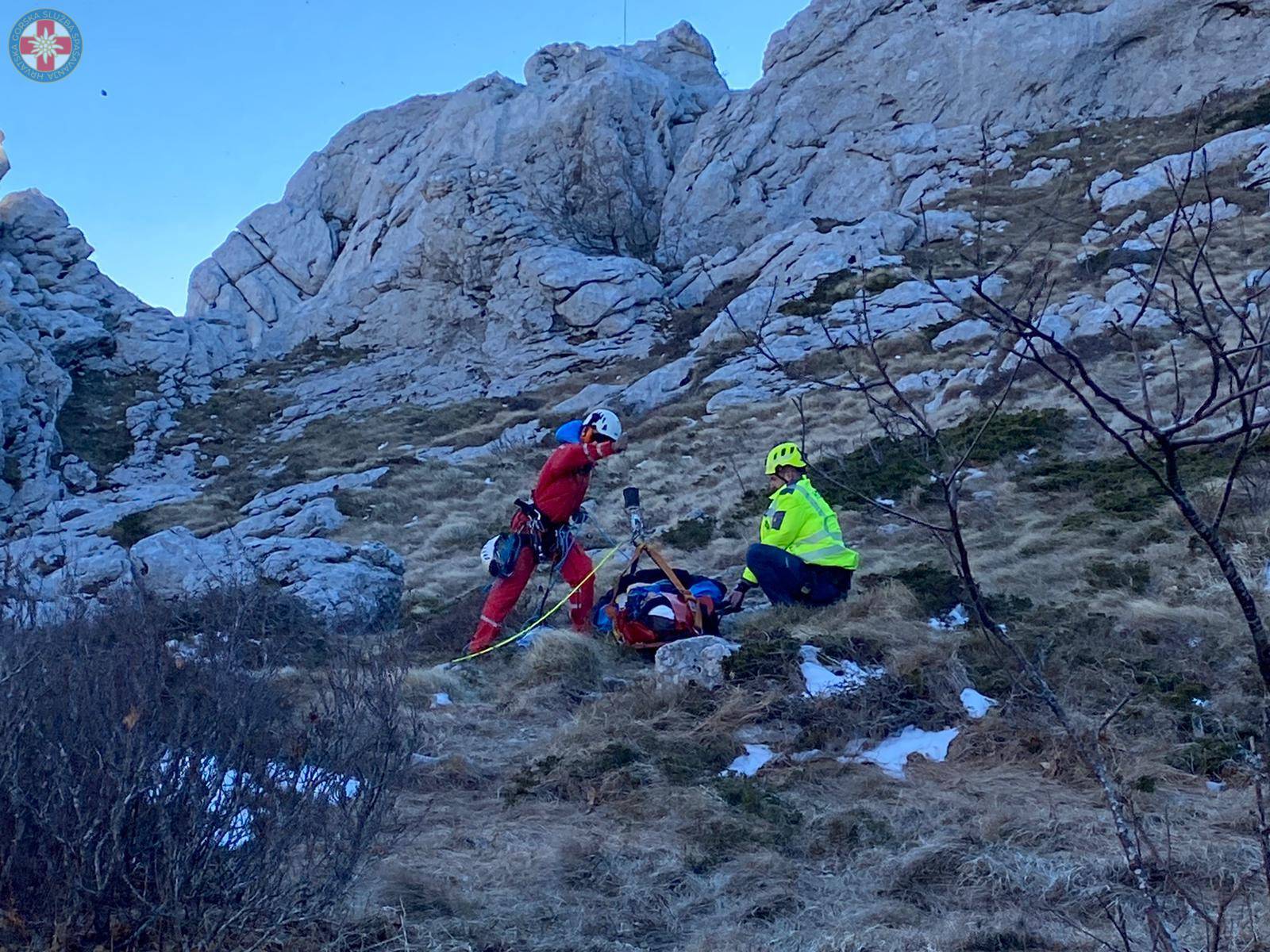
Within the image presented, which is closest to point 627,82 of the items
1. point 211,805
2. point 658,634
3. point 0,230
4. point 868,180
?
point 868,180

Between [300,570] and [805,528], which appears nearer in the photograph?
[805,528]

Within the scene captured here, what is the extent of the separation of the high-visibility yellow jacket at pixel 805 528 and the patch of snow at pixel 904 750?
7.02 ft

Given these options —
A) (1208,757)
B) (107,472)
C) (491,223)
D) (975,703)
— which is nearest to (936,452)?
(975,703)

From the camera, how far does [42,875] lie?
2.82m

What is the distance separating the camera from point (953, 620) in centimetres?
718

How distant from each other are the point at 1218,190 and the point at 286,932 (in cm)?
2403

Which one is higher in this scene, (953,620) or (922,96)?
(922,96)

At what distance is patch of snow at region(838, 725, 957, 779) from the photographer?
5.10 meters

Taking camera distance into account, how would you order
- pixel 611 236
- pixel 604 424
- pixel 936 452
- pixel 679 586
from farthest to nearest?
pixel 611 236 < pixel 936 452 < pixel 604 424 < pixel 679 586

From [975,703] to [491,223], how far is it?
2710 cm

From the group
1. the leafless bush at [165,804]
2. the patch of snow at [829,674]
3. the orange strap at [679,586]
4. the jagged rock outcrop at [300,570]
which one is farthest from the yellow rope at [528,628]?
the leafless bush at [165,804]

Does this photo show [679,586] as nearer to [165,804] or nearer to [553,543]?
[553,543]


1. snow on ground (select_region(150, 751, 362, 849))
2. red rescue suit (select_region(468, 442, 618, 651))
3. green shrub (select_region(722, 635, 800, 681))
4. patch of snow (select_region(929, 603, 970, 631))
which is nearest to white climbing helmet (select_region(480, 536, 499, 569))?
red rescue suit (select_region(468, 442, 618, 651))

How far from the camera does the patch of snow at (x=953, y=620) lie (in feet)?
22.9
